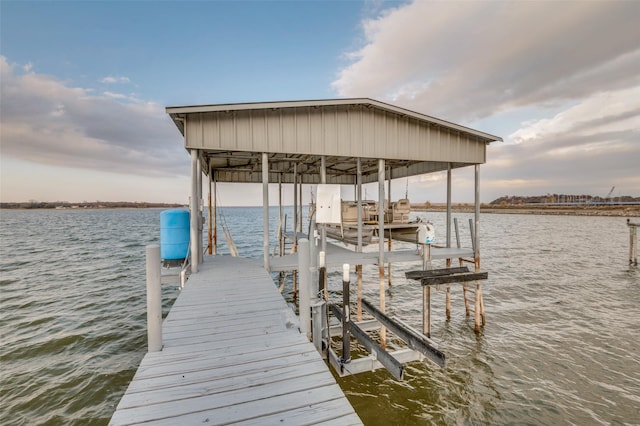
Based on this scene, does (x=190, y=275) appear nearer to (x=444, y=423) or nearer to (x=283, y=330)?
(x=283, y=330)

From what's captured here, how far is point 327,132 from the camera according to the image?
32.2 ft

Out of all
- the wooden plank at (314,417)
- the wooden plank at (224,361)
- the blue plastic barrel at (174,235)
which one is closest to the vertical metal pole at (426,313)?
the wooden plank at (224,361)

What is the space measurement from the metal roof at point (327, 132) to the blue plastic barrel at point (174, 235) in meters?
2.38

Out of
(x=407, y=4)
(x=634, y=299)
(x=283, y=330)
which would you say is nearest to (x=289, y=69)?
(x=407, y=4)

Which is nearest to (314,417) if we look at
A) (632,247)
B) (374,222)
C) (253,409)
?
(253,409)

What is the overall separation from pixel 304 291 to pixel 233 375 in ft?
5.44

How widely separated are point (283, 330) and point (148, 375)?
2021 mm

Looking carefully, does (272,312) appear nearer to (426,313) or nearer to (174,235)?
(174,235)

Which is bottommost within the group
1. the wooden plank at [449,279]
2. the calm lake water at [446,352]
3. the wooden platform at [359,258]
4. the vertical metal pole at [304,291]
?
the calm lake water at [446,352]

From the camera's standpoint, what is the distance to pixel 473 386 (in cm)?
759

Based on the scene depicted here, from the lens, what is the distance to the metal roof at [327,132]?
339 inches

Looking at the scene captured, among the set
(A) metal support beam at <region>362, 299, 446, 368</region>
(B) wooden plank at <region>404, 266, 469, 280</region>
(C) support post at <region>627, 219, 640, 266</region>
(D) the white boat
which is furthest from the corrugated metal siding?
(C) support post at <region>627, 219, 640, 266</region>

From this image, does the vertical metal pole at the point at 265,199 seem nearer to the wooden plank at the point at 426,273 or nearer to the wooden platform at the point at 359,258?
the wooden platform at the point at 359,258

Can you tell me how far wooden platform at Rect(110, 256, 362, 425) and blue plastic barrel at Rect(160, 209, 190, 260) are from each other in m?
4.00
